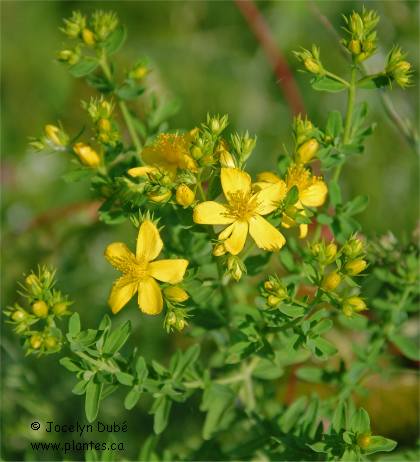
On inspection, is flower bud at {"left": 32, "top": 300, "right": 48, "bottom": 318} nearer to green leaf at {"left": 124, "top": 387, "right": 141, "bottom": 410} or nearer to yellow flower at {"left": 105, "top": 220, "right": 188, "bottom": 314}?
yellow flower at {"left": 105, "top": 220, "right": 188, "bottom": 314}

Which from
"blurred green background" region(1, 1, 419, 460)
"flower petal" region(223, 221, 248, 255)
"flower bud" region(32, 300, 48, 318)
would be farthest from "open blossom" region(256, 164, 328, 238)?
"blurred green background" region(1, 1, 419, 460)

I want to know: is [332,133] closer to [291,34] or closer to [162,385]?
[162,385]

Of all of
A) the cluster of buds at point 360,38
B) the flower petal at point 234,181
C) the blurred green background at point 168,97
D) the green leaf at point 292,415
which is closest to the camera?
the flower petal at point 234,181

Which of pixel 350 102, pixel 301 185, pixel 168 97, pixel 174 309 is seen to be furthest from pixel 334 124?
pixel 168 97

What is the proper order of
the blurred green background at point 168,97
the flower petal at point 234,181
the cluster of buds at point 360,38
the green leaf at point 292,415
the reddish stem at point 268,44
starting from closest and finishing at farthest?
the flower petal at point 234,181
the cluster of buds at point 360,38
the green leaf at point 292,415
the blurred green background at point 168,97
the reddish stem at point 268,44

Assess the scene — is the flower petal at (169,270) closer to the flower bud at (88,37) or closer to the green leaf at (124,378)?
the green leaf at (124,378)

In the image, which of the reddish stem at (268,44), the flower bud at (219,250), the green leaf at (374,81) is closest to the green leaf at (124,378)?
the flower bud at (219,250)
